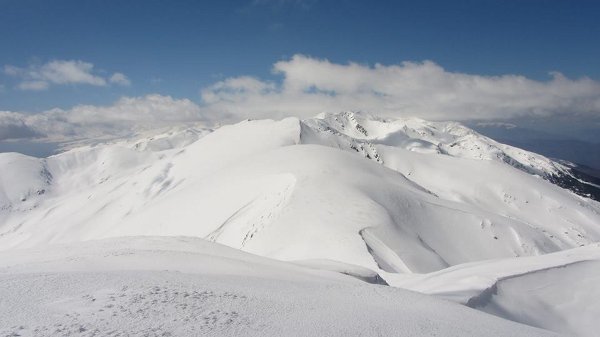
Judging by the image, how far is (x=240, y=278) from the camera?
13.3 metres

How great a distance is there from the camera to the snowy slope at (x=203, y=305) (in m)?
8.54

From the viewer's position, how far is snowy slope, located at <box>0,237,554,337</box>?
28.0ft

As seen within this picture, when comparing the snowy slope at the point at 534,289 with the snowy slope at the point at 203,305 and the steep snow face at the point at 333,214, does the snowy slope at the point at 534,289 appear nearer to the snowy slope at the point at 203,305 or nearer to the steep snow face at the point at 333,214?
the snowy slope at the point at 203,305

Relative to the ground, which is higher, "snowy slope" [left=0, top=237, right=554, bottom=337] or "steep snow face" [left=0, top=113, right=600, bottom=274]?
"snowy slope" [left=0, top=237, right=554, bottom=337]

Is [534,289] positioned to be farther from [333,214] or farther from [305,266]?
[333,214]

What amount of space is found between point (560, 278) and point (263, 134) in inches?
4631

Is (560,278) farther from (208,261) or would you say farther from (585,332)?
(208,261)

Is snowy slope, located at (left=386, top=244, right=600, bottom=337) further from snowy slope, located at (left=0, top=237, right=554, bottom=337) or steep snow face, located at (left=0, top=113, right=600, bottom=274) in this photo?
steep snow face, located at (left=0, top=113, right=600, bottom=274)

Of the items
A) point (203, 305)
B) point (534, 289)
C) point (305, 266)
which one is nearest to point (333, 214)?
point (305, 266)

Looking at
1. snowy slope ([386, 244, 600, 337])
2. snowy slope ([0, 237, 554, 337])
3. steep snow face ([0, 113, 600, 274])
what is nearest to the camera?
snowy slope ([0, 237, 554, 337])

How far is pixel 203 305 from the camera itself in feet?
32.3

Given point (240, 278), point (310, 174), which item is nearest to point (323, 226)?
point (310, 174)

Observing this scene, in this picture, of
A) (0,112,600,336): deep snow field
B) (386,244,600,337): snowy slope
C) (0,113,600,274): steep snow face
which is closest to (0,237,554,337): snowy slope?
(0,112,600,336): deep snow field

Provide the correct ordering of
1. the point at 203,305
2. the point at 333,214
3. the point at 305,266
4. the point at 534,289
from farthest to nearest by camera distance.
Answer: the point at 333,214 < the point at 305,266 < the point at 534,289 < the point at 203,305
